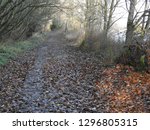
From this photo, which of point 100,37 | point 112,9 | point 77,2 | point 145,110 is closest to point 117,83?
point 145,110

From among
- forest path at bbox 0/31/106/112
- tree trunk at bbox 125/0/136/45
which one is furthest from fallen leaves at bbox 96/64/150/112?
tree trunk at bbox 125/0/136/45

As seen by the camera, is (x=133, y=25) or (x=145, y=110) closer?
(x=145, y=110)

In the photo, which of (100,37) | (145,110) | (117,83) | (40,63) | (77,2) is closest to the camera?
(145,110)

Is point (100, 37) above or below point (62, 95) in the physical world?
above

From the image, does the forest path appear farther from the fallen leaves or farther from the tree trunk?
the tree trunk

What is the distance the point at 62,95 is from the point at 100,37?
488 inches

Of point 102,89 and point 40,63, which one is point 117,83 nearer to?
point 102,89

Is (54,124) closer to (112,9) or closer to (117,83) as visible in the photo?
(117,83)

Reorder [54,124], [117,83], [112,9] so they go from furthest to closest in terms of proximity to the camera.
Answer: [112,9], [117,83], [54,124]

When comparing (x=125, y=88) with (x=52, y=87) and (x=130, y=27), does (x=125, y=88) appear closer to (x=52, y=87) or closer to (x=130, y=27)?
(x=52, y=87)

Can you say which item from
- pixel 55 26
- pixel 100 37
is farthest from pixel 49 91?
pixel 55 26

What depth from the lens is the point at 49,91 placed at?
1191 centimetres

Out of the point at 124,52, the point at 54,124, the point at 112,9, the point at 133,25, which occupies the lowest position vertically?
the point at 54,124

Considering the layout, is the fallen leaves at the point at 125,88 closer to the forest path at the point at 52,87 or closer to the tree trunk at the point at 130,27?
the forest path at the point at 52,87
